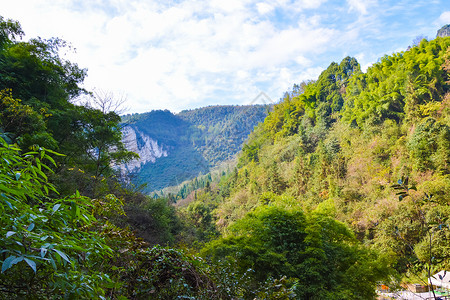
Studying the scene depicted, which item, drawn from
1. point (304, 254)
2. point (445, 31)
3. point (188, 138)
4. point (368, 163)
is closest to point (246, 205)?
point (368, 163)

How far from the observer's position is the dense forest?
91 centimetres

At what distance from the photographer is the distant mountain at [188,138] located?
75.6m

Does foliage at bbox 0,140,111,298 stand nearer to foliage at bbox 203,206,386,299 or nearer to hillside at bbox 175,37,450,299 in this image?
hillside at bbox 175,37,450,299

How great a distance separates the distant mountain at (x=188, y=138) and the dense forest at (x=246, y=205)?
4811cm

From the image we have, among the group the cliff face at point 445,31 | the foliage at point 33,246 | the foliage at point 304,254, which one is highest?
the cliff face at point 445,31

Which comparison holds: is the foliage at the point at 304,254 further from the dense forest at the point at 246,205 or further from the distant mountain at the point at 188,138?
the distant mountain at the point at 188,138

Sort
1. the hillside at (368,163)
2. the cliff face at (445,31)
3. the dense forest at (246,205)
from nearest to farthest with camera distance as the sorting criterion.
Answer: the dense forest at (246,205) < the hillside at (368,163) < the cliff face at (445,31)

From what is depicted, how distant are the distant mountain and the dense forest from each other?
158 ft

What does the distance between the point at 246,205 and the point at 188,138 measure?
241 ft

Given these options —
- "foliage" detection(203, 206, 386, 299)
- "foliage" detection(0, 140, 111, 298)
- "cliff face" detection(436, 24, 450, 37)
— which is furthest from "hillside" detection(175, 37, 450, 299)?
"cliff face" detection(436, 24, 450, 37)

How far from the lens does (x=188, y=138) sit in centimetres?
9881

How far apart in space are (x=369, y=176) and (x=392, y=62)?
1162cm

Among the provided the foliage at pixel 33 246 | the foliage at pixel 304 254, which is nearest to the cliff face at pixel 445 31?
the foliage at pixel 304 254

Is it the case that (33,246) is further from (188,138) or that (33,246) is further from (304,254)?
(188,138)
